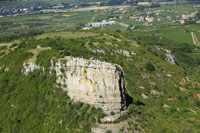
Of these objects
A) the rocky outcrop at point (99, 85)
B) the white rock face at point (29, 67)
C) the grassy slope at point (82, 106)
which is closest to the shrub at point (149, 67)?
the grassy slope at point (82, 106)

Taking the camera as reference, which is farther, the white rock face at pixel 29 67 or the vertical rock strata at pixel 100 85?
the white rock face at pixel 29 67

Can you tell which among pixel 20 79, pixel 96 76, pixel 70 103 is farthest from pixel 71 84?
pixel 20 79

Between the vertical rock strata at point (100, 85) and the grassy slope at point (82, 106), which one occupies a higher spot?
the vertical rock strata at point (100, 85)

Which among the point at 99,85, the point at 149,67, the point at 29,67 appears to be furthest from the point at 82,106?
the point at 149,67

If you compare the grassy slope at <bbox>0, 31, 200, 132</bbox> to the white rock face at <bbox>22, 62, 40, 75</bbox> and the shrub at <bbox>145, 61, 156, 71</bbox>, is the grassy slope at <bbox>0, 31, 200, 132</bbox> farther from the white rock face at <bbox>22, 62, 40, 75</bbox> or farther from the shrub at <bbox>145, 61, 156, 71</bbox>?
the white rock face at <bbox>22, 62, 40, 75</bbox>

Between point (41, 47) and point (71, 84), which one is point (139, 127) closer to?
point (71, 84)

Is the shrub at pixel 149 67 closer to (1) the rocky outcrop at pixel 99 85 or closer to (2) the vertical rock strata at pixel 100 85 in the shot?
(1) the rocky outcrop at pixel 99 85

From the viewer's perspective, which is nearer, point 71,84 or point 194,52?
point 71,84

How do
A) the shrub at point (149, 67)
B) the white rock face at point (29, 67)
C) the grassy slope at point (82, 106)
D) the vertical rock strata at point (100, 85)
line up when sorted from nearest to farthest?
the vertical rock strata at point (100, 85) → the grassy slope at point (82, 106) → the white rock face at point (29, 67) → the shrub at point (149, 67)

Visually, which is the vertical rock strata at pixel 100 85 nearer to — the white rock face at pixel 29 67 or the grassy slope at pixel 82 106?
the grassy slope at pixel 82 106

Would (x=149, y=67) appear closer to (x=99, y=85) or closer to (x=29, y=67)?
(x=29, y=67)

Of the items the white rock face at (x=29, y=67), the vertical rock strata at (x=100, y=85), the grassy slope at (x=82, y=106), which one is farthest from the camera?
the white rock face at (x=29, y=67)
